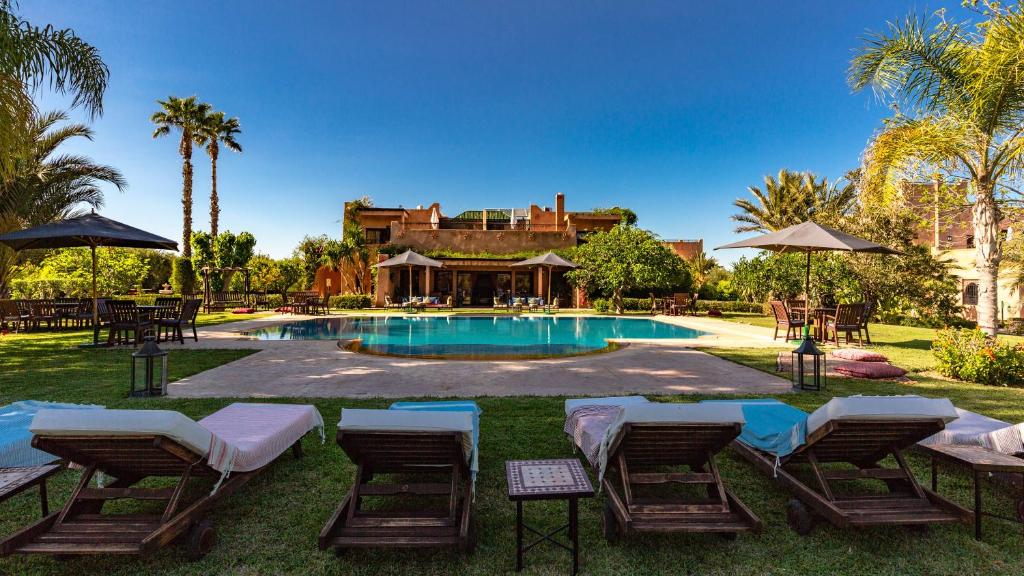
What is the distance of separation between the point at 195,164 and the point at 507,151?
68.6ft

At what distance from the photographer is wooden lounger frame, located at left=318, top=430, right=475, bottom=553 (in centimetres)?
225

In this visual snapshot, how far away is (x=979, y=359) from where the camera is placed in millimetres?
6465

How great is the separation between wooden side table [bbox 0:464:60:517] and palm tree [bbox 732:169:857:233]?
31.1 metres

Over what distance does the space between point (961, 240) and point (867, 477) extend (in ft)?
118

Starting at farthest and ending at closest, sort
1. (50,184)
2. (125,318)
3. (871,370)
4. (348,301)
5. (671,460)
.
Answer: (348,301), (50,184), (125,318), (871,370), (671,460)

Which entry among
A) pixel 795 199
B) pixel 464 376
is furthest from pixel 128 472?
pixel 795 199

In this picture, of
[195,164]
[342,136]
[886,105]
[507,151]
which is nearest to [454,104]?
[342,136]

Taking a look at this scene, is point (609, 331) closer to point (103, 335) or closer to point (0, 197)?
point (103, 335)

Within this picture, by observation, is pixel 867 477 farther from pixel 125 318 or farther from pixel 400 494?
pixel 125 318

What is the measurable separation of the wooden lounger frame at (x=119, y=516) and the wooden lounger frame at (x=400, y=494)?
→ 738mm

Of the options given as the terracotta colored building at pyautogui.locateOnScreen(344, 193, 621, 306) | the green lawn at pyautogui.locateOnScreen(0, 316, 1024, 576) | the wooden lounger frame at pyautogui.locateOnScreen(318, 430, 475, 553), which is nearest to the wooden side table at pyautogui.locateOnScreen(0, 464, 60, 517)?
the green lawn at pyautogui.locateOnScreen(0, 316, 1024, 576)

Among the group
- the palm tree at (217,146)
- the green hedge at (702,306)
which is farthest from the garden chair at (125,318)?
the palm tree at (217,146)

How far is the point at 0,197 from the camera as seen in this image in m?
12.2

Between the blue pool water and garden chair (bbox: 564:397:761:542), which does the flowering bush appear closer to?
the blue pool water
